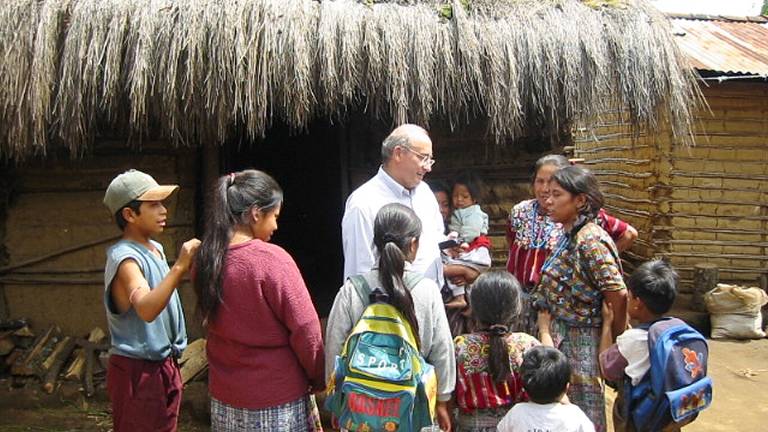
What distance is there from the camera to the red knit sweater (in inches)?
92.3

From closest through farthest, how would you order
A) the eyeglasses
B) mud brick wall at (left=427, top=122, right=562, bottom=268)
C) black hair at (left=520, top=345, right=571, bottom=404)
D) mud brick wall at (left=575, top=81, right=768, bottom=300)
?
black hair at (left=520, top=345, right=571, bottom=404) → the eyeglasses → mud brick wall at (left=427, top=122, right=562, bottom=268) → mud brick wall at (left=575, top=81, right=768, bottom=300)

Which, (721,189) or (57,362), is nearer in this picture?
(57,362)

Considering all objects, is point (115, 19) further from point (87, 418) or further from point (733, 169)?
point (733, 169)

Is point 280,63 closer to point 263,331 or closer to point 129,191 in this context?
point 129,191

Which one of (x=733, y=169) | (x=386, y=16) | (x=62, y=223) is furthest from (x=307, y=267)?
(x=733, y=169)

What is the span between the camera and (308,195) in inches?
320

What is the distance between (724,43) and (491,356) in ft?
25.5

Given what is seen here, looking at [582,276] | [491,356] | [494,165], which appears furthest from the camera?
[494,165]

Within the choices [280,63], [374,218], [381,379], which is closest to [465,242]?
[374,218]

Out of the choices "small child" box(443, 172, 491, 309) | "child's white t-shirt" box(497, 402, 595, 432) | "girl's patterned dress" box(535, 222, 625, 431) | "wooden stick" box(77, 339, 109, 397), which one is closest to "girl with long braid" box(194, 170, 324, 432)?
"child's white t-shirt" box(497, 402, 595, 432)

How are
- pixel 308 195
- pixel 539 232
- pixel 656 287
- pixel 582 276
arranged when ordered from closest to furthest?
pixel 656 287
pixel 582 276
pixel 539 232
pixel 308 195

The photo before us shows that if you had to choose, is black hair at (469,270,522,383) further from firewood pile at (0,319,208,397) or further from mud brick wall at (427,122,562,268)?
firewood pile at (0,319,208,397)

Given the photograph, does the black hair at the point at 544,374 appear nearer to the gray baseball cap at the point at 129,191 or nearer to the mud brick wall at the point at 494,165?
the gray baseball cap at the point at 129,191

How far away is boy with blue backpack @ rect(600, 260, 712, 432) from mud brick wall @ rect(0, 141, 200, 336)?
356 centimetres
